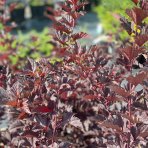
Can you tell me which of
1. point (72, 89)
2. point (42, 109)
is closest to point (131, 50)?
point (42, 109)

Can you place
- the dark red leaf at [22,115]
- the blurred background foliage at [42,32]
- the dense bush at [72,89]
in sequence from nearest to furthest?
the dense bush at [72,89], the dark red leaf at [22,115], the blurred background foliage at [42,32]

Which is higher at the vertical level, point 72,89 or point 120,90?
point 120,90

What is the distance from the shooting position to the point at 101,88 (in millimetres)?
2062

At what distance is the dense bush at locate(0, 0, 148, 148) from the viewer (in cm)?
174

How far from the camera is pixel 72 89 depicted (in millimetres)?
2256

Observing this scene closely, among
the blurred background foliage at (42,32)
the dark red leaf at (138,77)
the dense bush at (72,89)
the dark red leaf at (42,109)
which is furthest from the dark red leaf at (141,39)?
the dark red leaf at (42,109)

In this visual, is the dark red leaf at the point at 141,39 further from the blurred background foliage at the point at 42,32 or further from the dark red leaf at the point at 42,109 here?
the dark red leaf at the point at 42,109

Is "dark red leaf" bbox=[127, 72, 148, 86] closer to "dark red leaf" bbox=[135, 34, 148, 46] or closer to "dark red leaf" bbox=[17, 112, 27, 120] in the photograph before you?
"dark red leaf" bbox=[135, 34, 148, 46]

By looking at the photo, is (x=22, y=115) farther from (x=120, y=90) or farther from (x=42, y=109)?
(x=120, y=90)

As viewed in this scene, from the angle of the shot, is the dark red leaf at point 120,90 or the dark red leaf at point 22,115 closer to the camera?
the dark red leaf at point 120,90

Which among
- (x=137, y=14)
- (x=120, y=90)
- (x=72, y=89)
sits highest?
(x=137, y=14)

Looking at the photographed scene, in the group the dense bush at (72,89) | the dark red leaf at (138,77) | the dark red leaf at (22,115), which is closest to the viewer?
the dark red leaf at (138,77)

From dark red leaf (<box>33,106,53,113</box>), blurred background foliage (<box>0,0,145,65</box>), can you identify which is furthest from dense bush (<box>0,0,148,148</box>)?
blurred background foliage (<box>0,0,145,65</box>)

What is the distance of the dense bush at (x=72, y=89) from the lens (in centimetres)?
174
